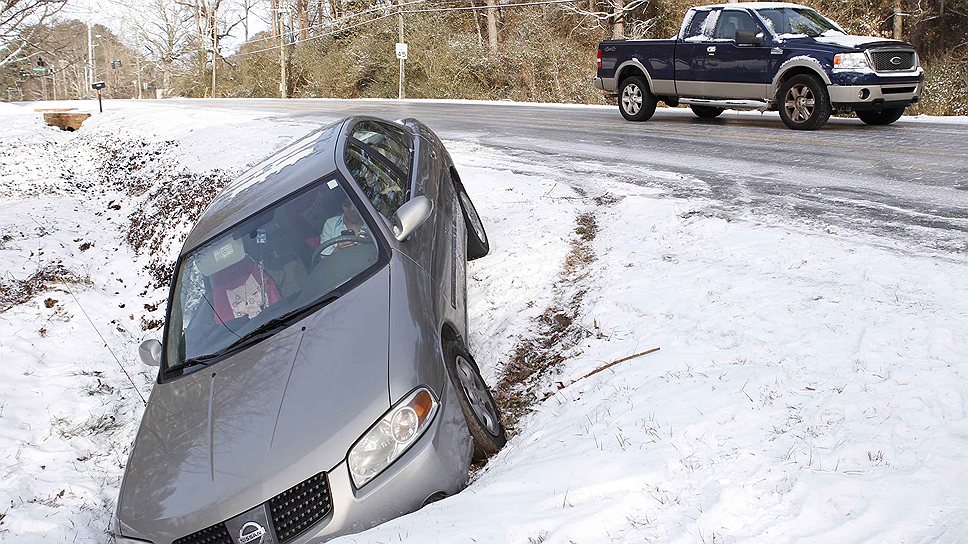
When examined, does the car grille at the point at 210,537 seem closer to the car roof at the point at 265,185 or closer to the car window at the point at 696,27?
the car roof at the point at 265,185

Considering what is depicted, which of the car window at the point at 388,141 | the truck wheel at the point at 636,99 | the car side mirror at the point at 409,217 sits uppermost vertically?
the truck wheel at the point at 636,99

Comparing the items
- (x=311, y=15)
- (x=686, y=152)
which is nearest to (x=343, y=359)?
(x=686, y=152)

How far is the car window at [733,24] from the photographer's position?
13758 millimetres

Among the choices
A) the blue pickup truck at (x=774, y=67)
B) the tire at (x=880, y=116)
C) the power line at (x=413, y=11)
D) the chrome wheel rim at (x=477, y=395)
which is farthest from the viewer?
the power line at (x=413, y=11)

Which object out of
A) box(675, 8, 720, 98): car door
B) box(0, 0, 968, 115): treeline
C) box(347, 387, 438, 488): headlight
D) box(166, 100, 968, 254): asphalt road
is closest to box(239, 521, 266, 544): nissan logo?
box(347, 387, 438, 488): headlight

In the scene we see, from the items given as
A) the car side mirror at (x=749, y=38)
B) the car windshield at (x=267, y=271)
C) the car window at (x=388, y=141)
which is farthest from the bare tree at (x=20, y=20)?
the car windshield at (x=267, y=271)

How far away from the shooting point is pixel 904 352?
436 cm

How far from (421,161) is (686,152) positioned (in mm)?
6039

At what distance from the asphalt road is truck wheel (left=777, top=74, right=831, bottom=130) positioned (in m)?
0.28

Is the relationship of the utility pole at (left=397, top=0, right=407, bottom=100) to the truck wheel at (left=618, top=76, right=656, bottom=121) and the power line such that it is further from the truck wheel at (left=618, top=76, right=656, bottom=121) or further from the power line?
the truck wheel at (left=618, top=76, right=656, bottom=121)

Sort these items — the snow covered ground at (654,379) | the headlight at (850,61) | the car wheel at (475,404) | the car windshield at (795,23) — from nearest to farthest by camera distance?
the snow covered ground at (654,379)
the car wheel at (475,404)
the headlight at (850,61)
the car windshield at (795,23)

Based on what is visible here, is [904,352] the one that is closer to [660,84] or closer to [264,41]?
[660,84]

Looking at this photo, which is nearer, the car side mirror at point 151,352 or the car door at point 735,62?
the car side mirror at point 151,352

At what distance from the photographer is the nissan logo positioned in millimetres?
3473
